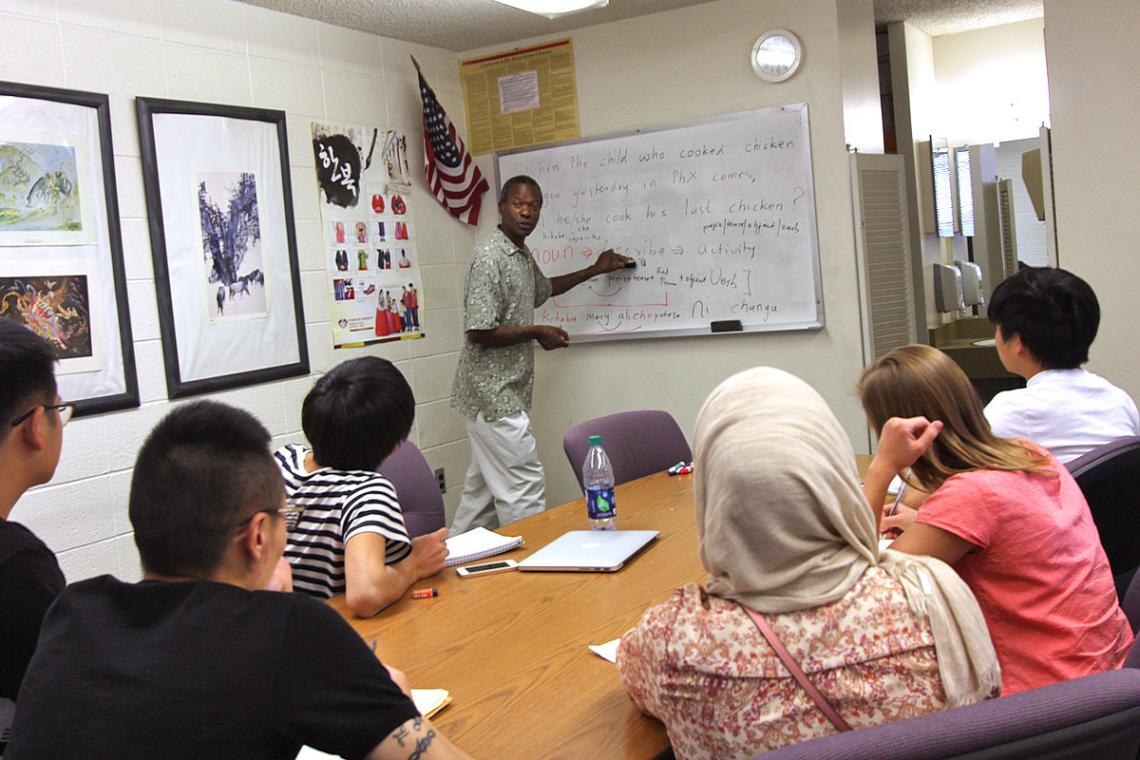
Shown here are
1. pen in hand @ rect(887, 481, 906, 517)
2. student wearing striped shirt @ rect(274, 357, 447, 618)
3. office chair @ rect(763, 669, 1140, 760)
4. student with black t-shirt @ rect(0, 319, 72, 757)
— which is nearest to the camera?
office chair @ rect(763, 669, 1140, 760)

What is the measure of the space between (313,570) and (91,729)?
1070mm

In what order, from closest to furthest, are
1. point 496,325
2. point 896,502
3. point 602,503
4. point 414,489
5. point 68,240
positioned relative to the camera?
point 896,502 → point 602,503 → point 414,489 → point 68,240 → point 496,325

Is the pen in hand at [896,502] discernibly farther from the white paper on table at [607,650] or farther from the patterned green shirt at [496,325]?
the patterned green shirt at [496,325]

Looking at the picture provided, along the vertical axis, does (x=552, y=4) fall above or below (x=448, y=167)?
above

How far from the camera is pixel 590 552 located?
228 centimetres

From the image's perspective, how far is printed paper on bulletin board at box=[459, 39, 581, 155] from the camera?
4.91 meters

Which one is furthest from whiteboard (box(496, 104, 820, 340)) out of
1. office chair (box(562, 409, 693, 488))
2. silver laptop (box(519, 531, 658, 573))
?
silver laptop (box(519, 531, 658, 573))

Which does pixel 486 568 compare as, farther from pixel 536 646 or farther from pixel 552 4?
pixel 552 4

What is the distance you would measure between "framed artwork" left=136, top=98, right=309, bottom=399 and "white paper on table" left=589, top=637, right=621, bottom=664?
2.40 meters

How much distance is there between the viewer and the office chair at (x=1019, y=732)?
38.4 inches

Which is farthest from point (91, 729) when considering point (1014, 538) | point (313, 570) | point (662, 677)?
point (1014, 538)

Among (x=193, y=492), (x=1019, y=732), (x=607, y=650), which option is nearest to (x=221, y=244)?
(x=607, y=650)

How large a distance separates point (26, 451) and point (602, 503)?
131 centimetres

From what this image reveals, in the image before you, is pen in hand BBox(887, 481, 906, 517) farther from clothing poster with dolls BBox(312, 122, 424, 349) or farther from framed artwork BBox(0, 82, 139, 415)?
clothing poster with dolls BBox(312, 122, 424, 349)
